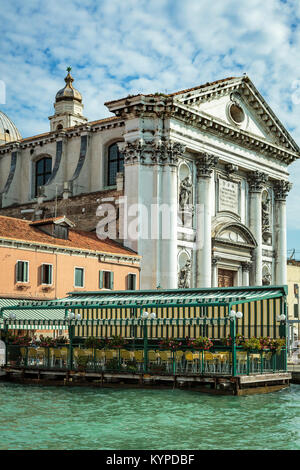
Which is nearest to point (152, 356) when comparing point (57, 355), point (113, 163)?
point (57, 355)

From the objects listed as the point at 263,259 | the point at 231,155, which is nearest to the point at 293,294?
the point at 263,259

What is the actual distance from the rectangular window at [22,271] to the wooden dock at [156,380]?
4511mm

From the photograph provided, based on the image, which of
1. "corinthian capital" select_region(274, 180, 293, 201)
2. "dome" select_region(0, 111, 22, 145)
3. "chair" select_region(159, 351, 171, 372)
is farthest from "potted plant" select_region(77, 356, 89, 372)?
"dome" select_region(0, 111, 22, 145)

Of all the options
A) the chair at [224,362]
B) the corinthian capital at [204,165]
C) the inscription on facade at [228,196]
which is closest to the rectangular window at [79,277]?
the corinthian capital at [204,165]

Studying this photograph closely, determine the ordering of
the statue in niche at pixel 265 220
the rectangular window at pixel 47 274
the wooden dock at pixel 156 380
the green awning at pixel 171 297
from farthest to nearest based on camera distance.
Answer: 1. the statue in niche at pixel 265 220
2. the rectangular window at pixel 47 274
3. the green awning at pixel 171 297
4. the wooden dock at pixel 156 380

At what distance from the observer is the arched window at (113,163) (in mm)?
41991

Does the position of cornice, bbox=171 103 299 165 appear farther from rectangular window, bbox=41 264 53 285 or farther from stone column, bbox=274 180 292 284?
rectangular window, bbox=41 264 53 285

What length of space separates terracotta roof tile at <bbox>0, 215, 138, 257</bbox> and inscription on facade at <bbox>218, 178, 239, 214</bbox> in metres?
7.71

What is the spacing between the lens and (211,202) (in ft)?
136

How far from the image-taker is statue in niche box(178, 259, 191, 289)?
38.7 metres

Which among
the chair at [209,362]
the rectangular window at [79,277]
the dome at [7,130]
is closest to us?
the chair at [209,362]

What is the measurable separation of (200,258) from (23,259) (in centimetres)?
Answer: 1175

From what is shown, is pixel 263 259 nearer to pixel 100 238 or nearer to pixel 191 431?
pixel 100 238

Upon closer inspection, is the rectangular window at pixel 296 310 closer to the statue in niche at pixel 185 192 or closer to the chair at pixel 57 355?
the statue in niche at pixel 185 192
